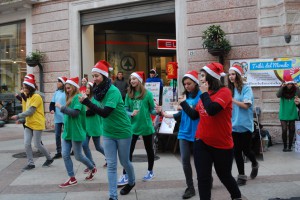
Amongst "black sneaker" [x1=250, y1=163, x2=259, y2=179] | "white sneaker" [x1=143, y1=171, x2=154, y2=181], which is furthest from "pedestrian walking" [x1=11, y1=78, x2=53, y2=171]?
"black sneaker" [x1=250, y1=163, x2=259, y2=179]

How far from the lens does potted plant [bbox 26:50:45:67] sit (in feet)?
47.6

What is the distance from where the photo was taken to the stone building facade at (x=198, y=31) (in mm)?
10438

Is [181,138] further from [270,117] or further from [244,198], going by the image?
[270,117]

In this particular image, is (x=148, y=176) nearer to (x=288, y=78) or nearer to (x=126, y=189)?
(x=126, y=189)

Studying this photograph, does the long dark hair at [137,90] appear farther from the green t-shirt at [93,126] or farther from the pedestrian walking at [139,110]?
the green t-shirt at [93,126]

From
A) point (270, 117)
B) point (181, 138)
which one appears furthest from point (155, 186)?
point (270, 117)

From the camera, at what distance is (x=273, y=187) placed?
5.97 m

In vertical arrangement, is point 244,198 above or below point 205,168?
below

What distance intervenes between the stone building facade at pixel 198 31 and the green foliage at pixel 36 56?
0.20m

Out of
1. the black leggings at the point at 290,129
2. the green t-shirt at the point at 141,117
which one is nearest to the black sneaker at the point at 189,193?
the green t-shirt at the point at 141,117

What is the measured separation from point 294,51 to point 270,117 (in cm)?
183

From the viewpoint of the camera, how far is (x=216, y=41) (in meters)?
11.0

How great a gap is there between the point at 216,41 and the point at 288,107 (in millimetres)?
2779

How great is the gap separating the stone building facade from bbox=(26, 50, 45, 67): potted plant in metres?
0.25
